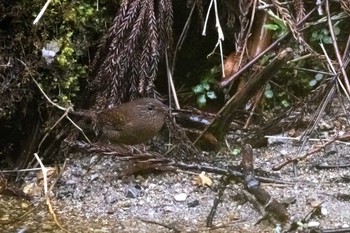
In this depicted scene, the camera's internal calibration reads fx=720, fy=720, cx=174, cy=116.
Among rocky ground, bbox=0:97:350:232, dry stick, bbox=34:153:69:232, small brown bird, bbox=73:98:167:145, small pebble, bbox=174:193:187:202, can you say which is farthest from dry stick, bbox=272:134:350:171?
dry stick, bbox=34:153:69:232

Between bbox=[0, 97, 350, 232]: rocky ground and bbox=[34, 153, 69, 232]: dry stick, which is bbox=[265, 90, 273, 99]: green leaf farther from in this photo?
bbox=[34, 153, 69, 232]: dry stick

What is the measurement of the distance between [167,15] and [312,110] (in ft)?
1.64

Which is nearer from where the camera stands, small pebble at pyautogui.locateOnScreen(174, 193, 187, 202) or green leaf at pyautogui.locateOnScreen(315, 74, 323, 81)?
small pebble at pyautogui.locateOnScreen(174, 193, 187, 202)

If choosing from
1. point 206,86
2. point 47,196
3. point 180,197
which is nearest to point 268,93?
point 206,86

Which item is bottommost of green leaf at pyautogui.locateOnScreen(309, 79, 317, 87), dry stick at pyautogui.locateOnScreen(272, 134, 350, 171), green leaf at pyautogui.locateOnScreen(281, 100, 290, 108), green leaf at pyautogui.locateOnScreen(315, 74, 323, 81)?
dry stick at pyautogui.locateOnScreen(272, 134, 350, 171)

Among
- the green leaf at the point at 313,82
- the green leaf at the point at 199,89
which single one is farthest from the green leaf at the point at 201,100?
the green leaf at the point at 313,82

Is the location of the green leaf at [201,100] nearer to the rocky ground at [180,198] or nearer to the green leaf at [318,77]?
the rocky ground at [180,198]

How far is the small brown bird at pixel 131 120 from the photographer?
6.47ft

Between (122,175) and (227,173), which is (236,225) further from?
(122,175)

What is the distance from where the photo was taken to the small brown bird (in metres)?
1.97

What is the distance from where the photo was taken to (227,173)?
6.11ft

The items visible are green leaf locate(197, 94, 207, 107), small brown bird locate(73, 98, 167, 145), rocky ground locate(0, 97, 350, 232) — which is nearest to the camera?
rocky ground locate(0, 97, 350, 232)

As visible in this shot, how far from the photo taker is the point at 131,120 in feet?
6.46

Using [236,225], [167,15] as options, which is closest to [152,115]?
[167,15]
